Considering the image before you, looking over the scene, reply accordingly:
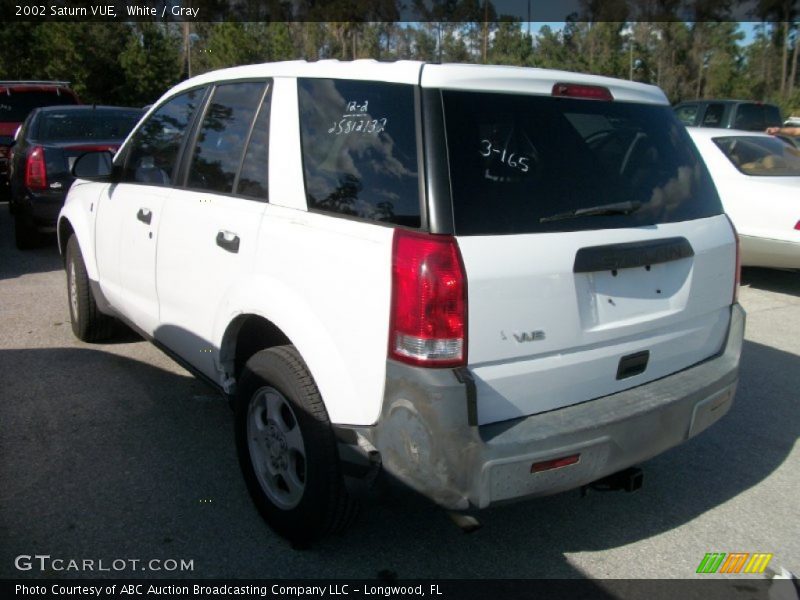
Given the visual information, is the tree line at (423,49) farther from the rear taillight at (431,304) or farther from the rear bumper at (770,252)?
the rear taillight at (431,304)

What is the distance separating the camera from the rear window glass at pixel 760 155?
7.75m

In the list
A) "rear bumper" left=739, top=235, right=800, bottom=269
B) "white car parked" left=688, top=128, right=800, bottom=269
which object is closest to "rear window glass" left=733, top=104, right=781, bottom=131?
"white car parked" left=688, top=128, right=800, bottom=269

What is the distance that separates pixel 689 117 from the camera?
45.5 ft

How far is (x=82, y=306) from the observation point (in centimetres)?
530

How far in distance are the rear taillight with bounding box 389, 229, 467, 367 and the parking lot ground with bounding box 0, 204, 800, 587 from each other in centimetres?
52

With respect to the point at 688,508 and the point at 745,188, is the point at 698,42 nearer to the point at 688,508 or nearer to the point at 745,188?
the point at 745,188

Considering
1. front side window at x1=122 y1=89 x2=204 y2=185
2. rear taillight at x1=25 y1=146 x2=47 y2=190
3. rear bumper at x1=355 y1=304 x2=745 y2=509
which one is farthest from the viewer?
rear taillight at x1=25 y1=146 x2=47 y2=190

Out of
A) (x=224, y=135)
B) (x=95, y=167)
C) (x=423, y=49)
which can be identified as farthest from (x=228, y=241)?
(x=423, y=49)

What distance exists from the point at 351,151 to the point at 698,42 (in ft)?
222

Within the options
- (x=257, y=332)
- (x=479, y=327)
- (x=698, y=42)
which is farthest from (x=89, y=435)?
(x=698, y=42)

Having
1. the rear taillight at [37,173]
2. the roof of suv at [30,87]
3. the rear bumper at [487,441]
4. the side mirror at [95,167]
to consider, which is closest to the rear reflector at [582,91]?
the rear bumper at [487,441]

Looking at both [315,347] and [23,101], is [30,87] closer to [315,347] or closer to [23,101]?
[23,101]

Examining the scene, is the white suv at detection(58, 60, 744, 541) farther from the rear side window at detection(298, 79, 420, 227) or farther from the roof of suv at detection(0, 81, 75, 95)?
the roof of suv at detection(0, 81, 75, 95)

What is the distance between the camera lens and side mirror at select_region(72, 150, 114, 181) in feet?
15.1
